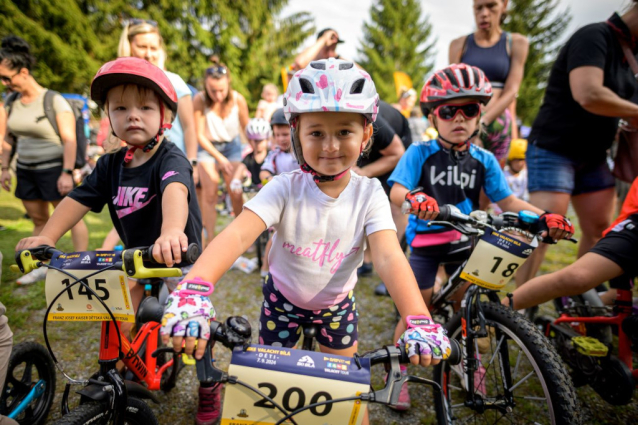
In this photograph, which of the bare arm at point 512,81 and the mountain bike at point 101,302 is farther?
the bare arm at point 512,81

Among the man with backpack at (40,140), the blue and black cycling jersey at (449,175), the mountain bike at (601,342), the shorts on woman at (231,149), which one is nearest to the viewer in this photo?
the mountain bike at (601,342)

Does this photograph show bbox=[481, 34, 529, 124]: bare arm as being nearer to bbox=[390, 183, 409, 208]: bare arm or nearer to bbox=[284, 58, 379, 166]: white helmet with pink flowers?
bbox=[390, 183, 409, 208]: bare arm

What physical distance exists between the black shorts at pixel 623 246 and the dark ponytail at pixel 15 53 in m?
5.54

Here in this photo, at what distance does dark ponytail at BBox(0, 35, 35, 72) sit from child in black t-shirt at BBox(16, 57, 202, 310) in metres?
2.51

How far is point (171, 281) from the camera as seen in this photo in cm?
263

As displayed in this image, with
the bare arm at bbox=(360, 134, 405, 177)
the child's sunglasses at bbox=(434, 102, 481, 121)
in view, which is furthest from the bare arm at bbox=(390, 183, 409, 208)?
the bare arm at bbox=(360, 134, 405, 177)

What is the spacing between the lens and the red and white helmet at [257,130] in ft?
18.0

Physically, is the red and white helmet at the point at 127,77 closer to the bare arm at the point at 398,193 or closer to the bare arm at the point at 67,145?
the bare arm at the point at 398,193

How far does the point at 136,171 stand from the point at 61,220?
0.50m

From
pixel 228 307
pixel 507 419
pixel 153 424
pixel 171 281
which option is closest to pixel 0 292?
pixel 228 307

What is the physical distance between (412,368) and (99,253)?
2647 millimetres

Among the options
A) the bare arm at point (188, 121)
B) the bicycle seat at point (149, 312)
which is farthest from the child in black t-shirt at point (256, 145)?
the bicycle seat at point (149, 312)

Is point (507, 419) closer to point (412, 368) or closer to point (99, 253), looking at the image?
point (412, 368)


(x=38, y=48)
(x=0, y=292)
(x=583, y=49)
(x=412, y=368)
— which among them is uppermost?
(x=38, y=48)
